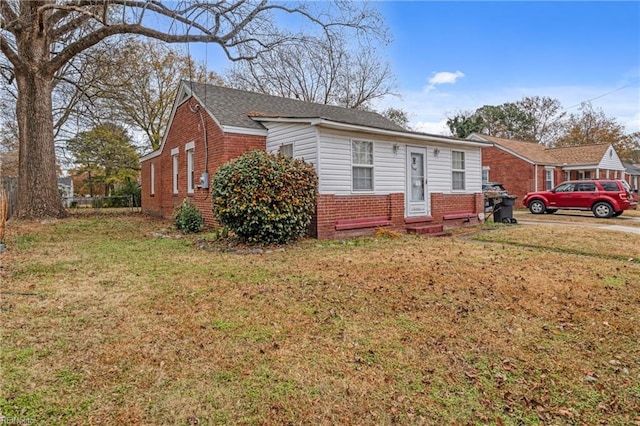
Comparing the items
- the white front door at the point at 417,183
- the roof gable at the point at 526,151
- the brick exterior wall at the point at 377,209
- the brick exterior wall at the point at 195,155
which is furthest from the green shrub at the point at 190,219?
the roof gable at the point at 526,151

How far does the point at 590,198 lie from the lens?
15945 mm

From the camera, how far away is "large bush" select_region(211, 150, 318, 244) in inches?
297

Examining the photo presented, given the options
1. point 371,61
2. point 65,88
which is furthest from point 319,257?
point 371,61

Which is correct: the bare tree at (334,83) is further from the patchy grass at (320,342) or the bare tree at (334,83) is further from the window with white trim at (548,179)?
the patchy grass at (320,342)

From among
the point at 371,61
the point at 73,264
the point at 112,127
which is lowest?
the point at 73,264

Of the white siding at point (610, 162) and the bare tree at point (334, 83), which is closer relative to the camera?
the bare tree at point (334, 83)

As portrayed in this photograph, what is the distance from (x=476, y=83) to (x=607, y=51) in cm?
542

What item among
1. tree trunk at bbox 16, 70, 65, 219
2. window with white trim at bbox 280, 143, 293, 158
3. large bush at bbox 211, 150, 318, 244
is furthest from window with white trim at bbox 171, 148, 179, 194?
large bush at bbox 211, 150, 318, 244

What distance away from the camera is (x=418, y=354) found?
310cm

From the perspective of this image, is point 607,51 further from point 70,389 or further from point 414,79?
point 70,389

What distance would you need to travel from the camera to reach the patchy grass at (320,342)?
2.37 m

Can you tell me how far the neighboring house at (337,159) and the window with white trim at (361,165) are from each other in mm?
27

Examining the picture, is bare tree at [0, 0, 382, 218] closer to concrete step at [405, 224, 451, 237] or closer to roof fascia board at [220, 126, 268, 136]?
A: roof fascia board at [220, 126, 268, 136]

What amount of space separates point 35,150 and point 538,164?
2599cm
